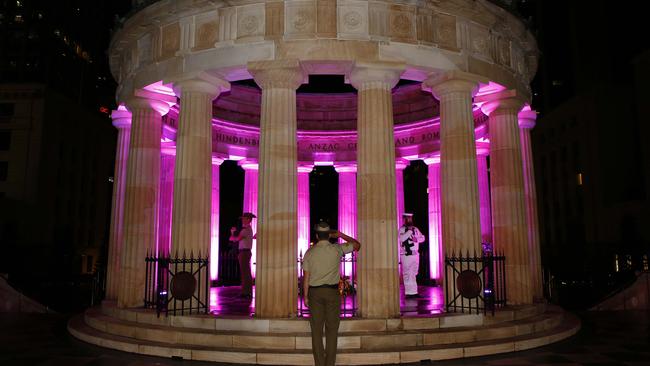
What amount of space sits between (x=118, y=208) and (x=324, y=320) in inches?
529

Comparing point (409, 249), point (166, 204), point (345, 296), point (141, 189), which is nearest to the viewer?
point (345, 296)

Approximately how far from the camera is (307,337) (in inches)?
492

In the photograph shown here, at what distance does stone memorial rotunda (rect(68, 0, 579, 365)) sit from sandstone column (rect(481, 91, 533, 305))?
0.17ft

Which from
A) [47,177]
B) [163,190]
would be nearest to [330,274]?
[163,190]

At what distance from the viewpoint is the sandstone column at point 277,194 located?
14281 mm

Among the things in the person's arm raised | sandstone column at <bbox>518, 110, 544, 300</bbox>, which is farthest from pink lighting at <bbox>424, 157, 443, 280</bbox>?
the person's arm raised

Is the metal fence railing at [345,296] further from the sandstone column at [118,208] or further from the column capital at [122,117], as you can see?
the column capital at [122,117]

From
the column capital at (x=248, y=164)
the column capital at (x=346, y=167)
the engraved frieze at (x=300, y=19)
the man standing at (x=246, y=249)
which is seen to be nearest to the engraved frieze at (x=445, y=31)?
the engraved frieze at (x=300, y=19)

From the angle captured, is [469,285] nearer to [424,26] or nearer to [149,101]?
[424,26]

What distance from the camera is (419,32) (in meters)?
15.8

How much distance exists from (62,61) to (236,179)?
40.0 metres

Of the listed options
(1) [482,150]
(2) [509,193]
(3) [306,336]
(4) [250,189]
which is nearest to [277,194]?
(3) [306,336]

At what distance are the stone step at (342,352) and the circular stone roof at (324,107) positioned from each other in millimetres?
15097

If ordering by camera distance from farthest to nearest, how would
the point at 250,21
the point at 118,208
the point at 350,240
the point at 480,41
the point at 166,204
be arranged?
the point at 166,204 < the point at 118,208 < the point at 480,41 < the point at 250,21 < the point at 350,240
